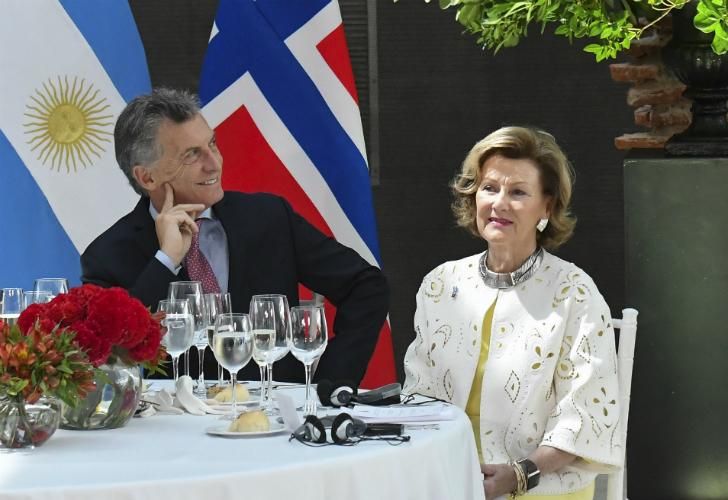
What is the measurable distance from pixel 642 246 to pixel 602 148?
1.11m

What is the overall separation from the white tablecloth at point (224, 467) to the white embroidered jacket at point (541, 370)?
0.57m

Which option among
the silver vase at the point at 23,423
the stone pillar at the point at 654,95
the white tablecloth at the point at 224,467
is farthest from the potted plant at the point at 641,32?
the silver vase at the point at 23,423

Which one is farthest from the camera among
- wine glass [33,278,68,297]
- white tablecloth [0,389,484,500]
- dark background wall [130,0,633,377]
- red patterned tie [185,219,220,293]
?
dark background wall [130,0,633,377]

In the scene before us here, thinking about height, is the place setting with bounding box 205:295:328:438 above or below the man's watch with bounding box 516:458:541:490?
above

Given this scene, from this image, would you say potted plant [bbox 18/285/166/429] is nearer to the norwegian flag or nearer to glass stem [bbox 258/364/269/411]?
glass stem [bbox 258/364/269/411]

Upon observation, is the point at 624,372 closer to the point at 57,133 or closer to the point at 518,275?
the point at 518,275

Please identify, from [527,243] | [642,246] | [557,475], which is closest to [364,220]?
[642,246]

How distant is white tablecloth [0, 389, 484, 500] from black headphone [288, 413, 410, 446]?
0.02m

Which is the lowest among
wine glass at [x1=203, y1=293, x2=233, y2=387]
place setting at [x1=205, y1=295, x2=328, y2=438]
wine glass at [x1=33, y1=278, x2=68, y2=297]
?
place setting at [x1=205, y1=295, x2=328, y2=438]

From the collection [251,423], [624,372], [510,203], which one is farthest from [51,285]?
[624,372]

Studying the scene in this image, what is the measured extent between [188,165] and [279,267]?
0.33 m

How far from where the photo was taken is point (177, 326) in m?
2.25

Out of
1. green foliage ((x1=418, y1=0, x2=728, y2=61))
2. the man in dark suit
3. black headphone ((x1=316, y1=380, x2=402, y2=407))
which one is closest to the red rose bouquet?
black headphone ((x1=316, y1=380, x2=402, y2=407))

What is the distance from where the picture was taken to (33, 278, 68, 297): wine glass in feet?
8.26
